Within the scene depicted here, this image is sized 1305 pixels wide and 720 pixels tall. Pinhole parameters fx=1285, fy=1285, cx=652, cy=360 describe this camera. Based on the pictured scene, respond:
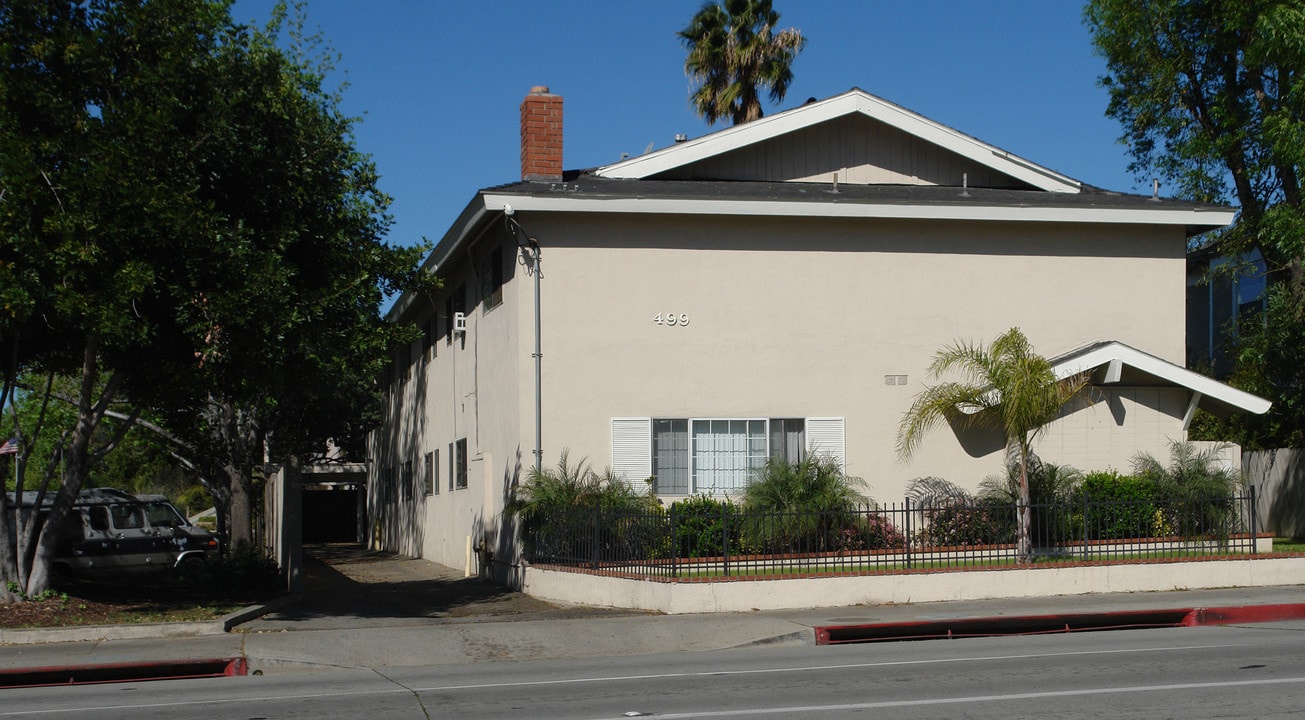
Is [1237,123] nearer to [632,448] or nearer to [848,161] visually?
[848,161]

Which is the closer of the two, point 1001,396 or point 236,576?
point 1001,396

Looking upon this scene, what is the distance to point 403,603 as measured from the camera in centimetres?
1867

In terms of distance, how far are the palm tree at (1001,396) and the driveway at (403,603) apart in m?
6.07

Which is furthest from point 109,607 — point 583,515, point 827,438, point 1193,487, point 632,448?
point 1193,487

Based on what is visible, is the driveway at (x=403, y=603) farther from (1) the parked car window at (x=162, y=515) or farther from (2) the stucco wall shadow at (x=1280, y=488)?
(2) the stucco wall shadow at (x=1280, y=488)

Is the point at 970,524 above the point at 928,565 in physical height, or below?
above

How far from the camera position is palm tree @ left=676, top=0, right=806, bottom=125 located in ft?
115

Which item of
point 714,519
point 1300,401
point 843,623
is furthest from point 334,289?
point 1300,401

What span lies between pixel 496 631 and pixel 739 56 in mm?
23928

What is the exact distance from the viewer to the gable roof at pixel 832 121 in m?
20.8

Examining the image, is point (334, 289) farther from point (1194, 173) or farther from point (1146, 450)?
point (1194, 173)

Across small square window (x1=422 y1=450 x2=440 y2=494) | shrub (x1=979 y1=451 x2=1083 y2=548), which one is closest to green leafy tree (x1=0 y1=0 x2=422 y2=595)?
shrub (x1=979 y1=451 x2=1083 y2=548)

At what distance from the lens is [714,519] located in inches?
681

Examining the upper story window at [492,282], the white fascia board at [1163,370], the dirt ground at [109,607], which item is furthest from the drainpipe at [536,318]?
the white fascia board at [1163,370]
